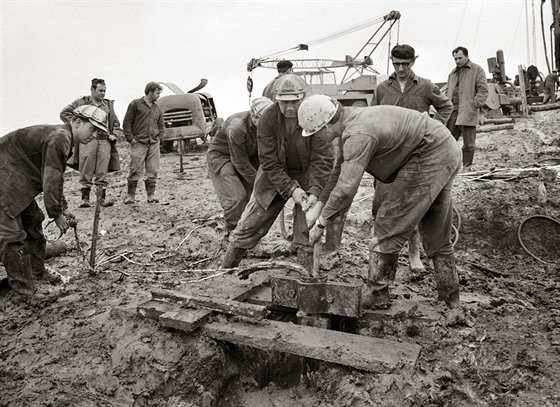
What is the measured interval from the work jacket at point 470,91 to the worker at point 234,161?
3.44 metres

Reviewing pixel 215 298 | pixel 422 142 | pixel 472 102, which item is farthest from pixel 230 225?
pixel 472 102

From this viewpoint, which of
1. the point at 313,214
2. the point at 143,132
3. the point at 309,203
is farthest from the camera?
the point at 143,132

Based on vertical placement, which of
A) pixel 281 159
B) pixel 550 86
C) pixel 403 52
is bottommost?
pixel 281 159

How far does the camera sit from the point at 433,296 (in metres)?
4.54

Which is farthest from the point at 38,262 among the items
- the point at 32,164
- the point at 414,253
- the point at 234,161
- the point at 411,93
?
the point at 411,93

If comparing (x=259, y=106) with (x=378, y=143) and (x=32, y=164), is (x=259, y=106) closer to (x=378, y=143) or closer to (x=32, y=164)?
(x=378, y=143)

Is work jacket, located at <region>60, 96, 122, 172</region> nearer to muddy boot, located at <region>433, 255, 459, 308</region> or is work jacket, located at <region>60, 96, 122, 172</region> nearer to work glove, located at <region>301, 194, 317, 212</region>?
work glove, located at <region>301, 194, 317, 212</region>

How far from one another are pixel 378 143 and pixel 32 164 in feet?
9.99

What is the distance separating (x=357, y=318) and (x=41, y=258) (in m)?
3.20

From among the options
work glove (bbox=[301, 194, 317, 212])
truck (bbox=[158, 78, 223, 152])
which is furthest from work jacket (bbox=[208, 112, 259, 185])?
truck (bbox=[158, 78, 223, 152])

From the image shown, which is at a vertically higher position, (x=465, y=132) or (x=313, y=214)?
(x=465, y=132)

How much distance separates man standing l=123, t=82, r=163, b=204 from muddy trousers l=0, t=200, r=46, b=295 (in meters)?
3.27

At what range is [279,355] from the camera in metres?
3.87

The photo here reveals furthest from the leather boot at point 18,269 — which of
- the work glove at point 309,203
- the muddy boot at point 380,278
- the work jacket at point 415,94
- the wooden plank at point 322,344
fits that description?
the work jacket at point 415,94
